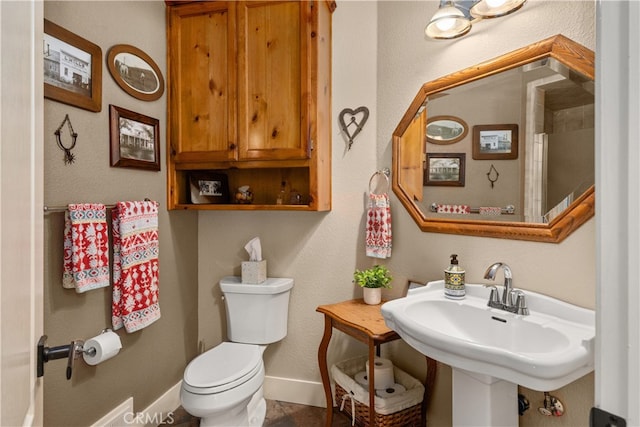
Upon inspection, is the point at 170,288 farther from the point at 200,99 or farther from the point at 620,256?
the point at 620,256


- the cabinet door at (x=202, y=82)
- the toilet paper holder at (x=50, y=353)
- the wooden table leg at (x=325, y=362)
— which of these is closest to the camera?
the toilet paper holder at (x=50, y=353)

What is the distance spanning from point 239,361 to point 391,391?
80 centimetres

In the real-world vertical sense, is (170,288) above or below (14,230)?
below

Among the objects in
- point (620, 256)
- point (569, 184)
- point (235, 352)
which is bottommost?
point (235, 352)

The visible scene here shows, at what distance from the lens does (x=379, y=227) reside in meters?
1.82

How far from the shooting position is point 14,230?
475 mm

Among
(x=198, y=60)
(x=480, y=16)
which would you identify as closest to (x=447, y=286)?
(x=480, y=16)

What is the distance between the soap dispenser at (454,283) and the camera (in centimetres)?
143

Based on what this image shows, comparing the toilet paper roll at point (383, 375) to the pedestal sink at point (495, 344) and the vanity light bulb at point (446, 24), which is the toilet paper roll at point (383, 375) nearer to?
the pedestal sink at point (495, 344)

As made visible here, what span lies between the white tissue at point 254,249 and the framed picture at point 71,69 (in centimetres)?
105

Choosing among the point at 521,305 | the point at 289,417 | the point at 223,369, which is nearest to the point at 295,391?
the point at 289,417

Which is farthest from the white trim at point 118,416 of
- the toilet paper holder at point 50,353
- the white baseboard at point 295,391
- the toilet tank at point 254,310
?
the toilet paper holder at point 50,353

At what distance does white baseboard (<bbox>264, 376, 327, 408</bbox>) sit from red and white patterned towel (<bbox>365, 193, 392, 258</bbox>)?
38.1 inches

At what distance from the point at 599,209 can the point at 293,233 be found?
178 cm
